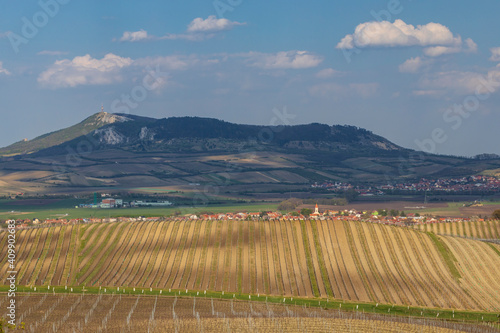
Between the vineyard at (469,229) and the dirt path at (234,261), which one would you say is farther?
the vineyard at (469,229)

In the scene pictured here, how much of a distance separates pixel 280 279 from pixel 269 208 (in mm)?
107093

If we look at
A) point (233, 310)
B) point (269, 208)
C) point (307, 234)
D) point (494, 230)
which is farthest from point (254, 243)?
point (269, 208)

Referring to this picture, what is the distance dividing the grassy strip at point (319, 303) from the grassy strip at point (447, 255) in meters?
15.4

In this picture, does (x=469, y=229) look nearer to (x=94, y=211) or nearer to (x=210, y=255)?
(x=210, y=255)

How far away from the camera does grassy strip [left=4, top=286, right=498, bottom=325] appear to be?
2803 inches

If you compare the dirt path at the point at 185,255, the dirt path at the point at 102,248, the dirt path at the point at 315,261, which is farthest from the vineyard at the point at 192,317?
the dirt path at the point at 102,248

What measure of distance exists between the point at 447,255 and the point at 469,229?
3175 cm

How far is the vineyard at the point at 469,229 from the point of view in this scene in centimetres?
12094

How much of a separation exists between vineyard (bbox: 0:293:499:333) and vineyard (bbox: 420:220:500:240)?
181 feet

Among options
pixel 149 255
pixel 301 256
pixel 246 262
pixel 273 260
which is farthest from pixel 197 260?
pixel 301 256

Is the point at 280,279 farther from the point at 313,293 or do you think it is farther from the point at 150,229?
the point at 150,229

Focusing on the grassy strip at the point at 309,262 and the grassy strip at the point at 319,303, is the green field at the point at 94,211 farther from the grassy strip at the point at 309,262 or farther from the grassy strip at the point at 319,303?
the grassy strip at the point at 319,303

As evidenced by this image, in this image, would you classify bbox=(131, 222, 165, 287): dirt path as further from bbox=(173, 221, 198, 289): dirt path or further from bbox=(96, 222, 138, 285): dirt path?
bbox=(173, 221, 198, 289): dirt path

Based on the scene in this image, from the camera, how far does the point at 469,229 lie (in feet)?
410
